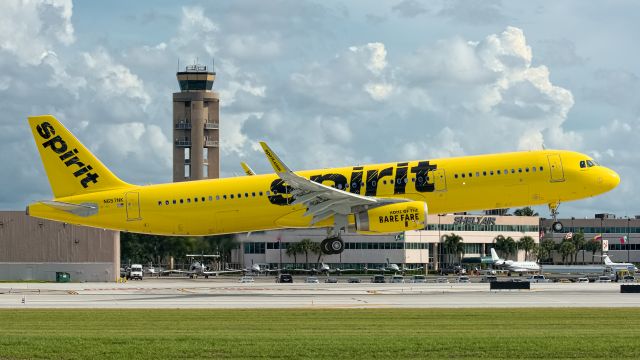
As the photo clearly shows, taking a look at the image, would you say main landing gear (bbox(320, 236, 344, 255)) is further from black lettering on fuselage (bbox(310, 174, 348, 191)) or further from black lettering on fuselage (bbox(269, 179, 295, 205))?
black lettering on fuselage (bbox(269, 179, 295, 205))

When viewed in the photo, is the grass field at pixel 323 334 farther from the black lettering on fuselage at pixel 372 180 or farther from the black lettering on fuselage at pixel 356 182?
the black lettering on fuselage at pixel 356 182

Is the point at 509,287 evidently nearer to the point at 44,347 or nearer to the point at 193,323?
the point at 193,323

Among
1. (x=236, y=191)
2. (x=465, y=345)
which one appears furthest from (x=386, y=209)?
(x=465, y=345)

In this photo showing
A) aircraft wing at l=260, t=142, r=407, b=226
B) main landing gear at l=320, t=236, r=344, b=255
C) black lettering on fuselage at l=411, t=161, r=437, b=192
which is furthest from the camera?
main landing gear at l=320, t=236, r=344, b=255

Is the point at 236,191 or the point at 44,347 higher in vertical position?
the point at 236,191

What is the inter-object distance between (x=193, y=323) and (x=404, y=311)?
11.4 metres

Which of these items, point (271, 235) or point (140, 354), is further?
point (271, 235)

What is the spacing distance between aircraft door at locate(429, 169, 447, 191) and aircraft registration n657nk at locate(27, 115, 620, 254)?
0.06 m

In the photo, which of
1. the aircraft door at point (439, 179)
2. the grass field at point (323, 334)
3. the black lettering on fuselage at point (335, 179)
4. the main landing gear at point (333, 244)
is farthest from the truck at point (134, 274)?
the grass field at point (323, 334)

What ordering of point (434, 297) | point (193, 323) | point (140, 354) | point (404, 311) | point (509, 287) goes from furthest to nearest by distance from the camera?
point (509, 287), point (434, 297), point (404, 311), point (193, 323), point (140, 354)

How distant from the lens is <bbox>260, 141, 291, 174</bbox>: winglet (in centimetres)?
6425

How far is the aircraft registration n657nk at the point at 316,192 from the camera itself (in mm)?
66062

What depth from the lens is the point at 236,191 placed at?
6962 centimetres

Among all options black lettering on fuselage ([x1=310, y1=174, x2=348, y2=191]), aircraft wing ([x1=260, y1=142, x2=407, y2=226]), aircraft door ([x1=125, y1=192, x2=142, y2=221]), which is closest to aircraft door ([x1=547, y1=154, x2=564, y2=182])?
aircraft wing ([x1=260, y1=142, x2=407, y2=226])
